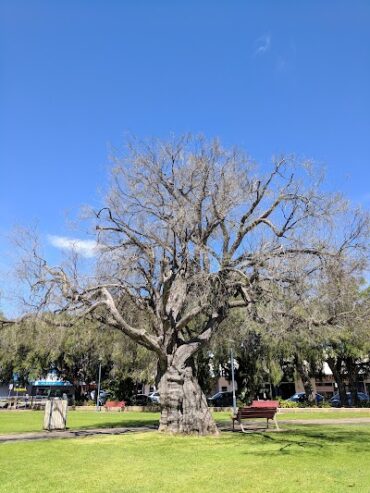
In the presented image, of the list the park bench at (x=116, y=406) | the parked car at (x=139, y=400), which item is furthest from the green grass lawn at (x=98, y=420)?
the parked car at (x=139, y=400)

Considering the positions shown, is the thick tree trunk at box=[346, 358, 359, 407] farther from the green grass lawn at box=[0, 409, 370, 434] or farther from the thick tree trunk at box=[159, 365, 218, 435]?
the thick tree trunk at box=[159, 365, 218, 435]

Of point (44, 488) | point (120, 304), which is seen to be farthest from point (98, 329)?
point (44, 488)

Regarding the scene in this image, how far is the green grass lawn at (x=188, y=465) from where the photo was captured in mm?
7723

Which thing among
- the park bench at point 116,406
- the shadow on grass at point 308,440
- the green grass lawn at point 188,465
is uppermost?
the park bench at point 116,406

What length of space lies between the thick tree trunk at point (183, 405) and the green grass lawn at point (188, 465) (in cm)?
69

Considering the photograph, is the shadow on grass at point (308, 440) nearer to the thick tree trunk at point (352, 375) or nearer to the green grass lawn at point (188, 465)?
the green grass lawn at point (188, 465)

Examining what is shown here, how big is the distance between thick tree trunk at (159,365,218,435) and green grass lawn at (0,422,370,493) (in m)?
0.69

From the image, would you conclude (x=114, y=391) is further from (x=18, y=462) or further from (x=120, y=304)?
(x=18, y=462)

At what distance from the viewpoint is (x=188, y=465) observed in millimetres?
9758

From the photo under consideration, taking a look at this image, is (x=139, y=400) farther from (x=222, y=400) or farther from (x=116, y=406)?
(x=222, y=400)

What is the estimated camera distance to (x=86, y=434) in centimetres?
1628

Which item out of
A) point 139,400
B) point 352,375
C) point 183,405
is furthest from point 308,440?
Result: point 139,400

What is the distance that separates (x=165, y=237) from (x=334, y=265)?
18.8 feet

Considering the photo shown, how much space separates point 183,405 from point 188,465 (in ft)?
18.4
